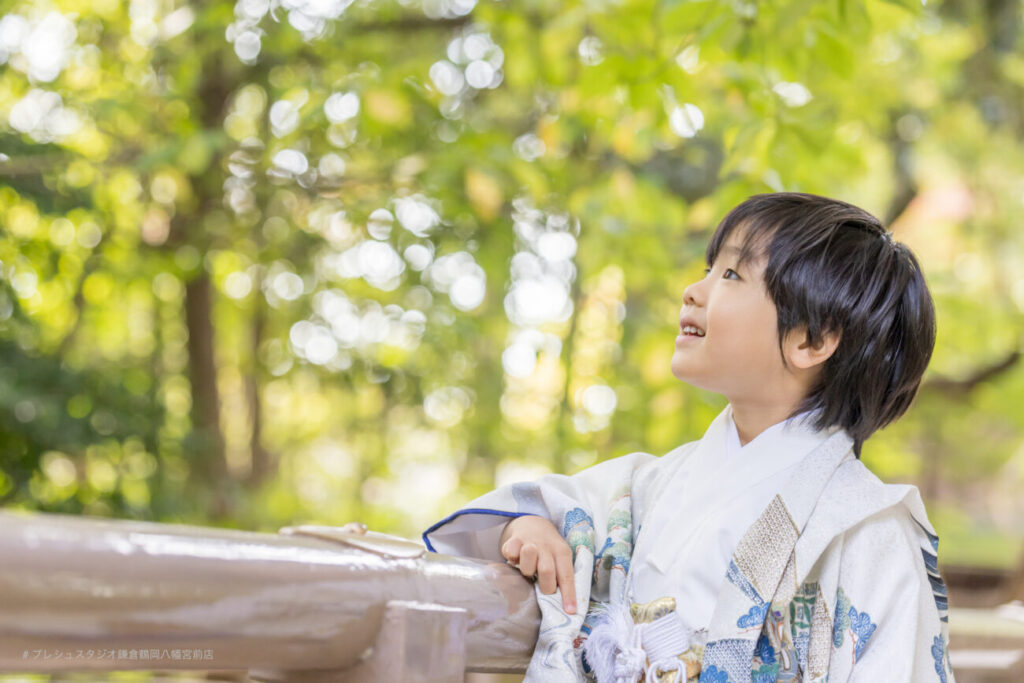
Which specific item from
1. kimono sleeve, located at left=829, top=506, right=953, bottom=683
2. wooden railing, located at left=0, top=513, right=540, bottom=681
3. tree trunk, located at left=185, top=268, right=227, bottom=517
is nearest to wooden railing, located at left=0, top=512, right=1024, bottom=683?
wooden railing, located at left=0, top=513, right=540, bottom=681

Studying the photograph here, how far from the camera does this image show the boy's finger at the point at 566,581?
78 cm

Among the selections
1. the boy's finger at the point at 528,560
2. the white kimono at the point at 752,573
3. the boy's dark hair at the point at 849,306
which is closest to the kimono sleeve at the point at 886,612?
the white kimono at the point at 752,573

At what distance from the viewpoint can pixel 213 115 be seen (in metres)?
2.96

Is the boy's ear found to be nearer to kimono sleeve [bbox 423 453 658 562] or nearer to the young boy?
the young boy

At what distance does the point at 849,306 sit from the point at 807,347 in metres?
0.06

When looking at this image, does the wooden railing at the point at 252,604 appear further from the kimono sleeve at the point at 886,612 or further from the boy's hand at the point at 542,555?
the kimono sleeve at the point at 886,612

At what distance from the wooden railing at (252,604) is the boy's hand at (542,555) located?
3 centimetres

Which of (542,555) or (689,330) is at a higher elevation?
(689,330)

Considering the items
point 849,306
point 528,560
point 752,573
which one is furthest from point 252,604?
point 849,306

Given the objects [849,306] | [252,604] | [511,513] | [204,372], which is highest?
[849,306]

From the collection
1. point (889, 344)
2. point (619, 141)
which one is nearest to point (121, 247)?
point (619, 141)

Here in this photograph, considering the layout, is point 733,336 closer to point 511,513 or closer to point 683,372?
point 683,372

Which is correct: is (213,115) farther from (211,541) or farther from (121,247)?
(211,541)

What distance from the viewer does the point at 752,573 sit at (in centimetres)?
78
